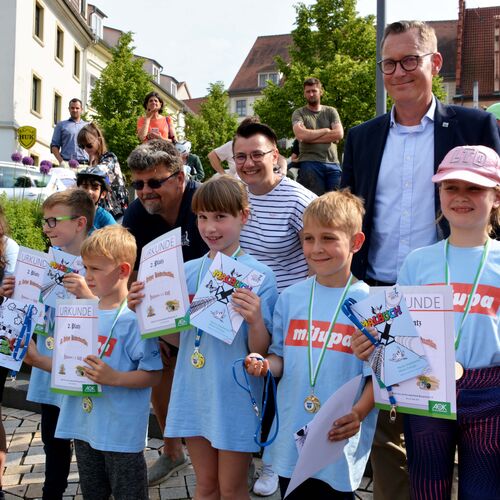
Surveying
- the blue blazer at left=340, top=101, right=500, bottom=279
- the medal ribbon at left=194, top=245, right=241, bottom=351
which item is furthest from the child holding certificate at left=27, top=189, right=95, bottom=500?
the blue blazer at left=340, top=101, right=500, bottom=279

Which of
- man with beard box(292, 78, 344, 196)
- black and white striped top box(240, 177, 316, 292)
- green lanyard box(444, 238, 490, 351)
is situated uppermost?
man with beard box(292, 78, 344, 196)

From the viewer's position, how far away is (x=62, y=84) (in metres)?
32.3

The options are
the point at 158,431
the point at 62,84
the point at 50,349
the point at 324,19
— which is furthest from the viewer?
the point at 62,84

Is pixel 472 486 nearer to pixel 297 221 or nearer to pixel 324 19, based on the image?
pixel 297 221

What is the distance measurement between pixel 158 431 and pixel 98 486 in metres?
1.74

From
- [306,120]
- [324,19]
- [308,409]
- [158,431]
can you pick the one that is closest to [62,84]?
[324,19]

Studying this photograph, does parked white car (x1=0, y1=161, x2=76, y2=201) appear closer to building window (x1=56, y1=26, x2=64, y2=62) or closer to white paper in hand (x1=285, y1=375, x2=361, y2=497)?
white paper in hand (x1=285, y1=375, x2=361, y2=497)

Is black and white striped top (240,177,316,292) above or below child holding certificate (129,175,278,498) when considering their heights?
above

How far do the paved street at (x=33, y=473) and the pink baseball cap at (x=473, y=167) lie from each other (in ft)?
6.74

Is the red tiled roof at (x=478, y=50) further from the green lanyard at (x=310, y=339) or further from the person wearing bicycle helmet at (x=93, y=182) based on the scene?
the green lanyard at (x=310, y=339)

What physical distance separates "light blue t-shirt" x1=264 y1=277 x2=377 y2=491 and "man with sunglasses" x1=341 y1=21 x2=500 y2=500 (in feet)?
1.63

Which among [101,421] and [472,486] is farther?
[101,421]

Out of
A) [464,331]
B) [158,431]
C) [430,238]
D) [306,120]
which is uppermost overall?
[306,120]

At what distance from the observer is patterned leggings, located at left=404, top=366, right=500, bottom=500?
7.55 ft
